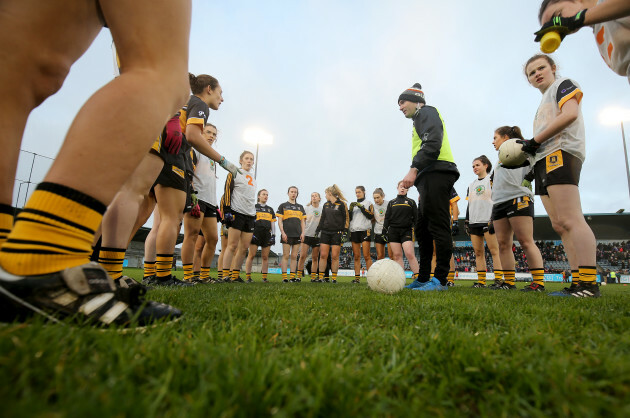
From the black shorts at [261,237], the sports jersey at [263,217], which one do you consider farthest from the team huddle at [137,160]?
the sports jersey at [263,217]

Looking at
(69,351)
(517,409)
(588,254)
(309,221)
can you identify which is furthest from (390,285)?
(309,221)

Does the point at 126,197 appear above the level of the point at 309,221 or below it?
below

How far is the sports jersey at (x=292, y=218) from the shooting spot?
1004 cm

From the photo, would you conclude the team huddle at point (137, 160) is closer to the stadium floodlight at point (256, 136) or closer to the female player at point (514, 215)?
the female player at point (514, 215)

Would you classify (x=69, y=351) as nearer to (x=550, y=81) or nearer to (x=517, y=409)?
(x=517, y=409)

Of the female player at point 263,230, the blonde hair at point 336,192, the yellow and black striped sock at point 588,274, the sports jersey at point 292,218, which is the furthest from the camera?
the sports jersey at point 292,218

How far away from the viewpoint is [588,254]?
10.7 ft

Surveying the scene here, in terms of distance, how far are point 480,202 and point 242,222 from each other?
5938mm

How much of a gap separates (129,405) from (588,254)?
13.7ft

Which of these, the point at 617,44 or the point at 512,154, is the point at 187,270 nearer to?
the point at 512,154

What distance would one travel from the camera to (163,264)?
4.12m

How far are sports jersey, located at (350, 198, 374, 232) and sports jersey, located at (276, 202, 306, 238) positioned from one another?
1672 mm

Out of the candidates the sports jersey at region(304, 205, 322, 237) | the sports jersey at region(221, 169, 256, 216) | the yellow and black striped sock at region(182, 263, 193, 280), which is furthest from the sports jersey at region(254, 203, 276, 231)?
the yellow and black striped sock at region(182, 263, 193, 280)

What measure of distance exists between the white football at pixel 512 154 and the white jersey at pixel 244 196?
16.9ft
